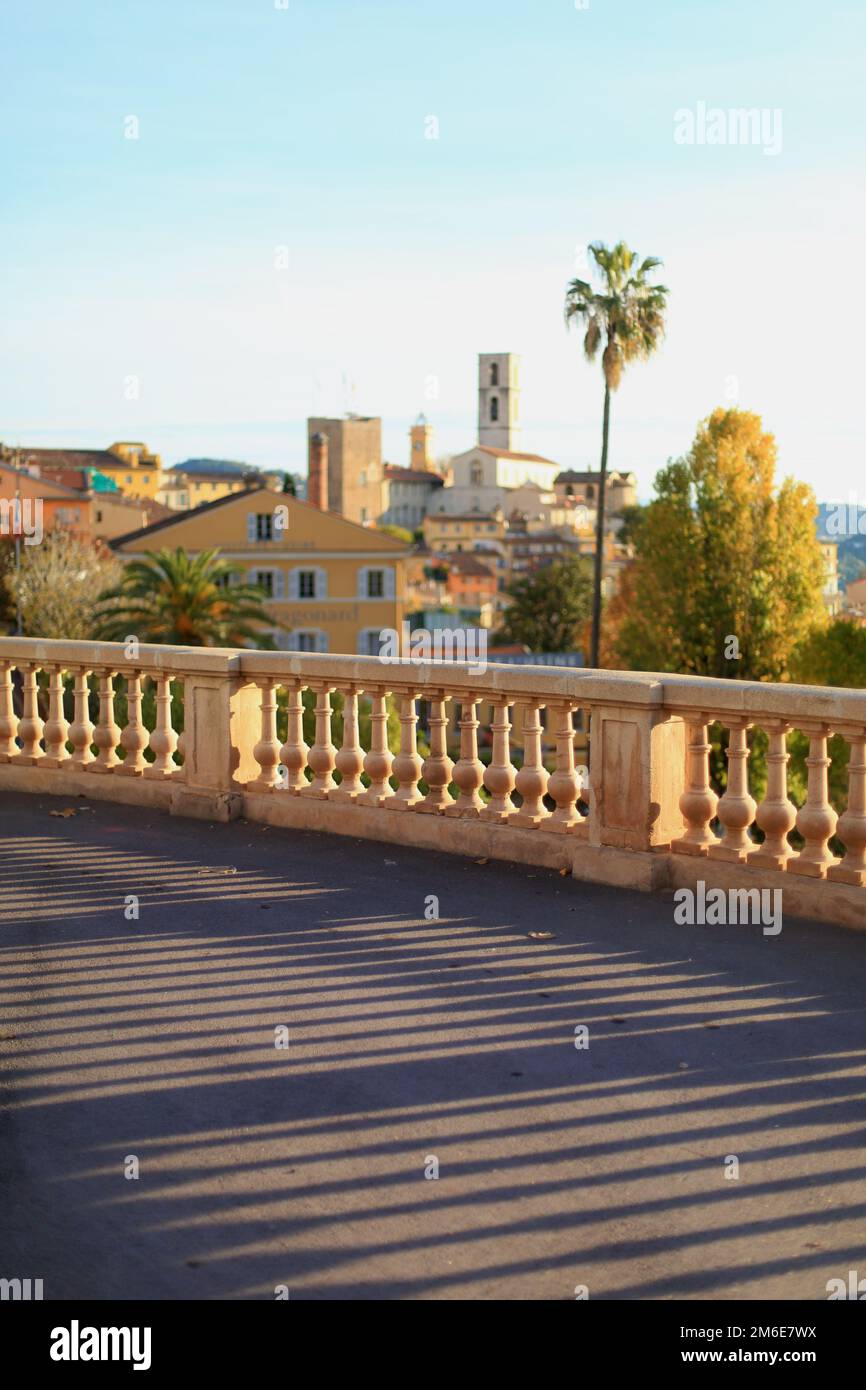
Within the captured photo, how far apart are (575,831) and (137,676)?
352 centimetres

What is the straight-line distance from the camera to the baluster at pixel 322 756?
9594mm

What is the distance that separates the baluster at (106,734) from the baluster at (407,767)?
240 cm

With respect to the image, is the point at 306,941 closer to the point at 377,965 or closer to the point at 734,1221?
the point at 377,965

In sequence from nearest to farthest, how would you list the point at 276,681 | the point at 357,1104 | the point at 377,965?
the point at 357,1104
the point at 377,965
the point at 276,681

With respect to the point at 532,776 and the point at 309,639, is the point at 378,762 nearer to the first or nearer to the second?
the point at 532,776

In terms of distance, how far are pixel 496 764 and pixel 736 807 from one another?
147cm

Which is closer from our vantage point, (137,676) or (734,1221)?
(734,1221)

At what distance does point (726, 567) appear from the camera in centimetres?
Answer: 5753

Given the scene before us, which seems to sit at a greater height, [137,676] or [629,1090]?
[137,676]

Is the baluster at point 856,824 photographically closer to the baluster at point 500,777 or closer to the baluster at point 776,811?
the baluster at point 776,811

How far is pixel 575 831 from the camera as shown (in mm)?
8547

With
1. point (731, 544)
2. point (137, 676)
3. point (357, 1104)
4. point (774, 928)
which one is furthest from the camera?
point (731, 544)

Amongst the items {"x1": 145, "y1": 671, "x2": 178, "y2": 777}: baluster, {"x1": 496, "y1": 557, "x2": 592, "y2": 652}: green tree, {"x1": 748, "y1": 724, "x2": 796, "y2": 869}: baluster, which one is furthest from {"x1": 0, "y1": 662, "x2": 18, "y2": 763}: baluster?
{"x1": 496, "y1": 557, "x2": 592, "y2": 652}: green tree

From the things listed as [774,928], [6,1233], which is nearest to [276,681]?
[774,928]
